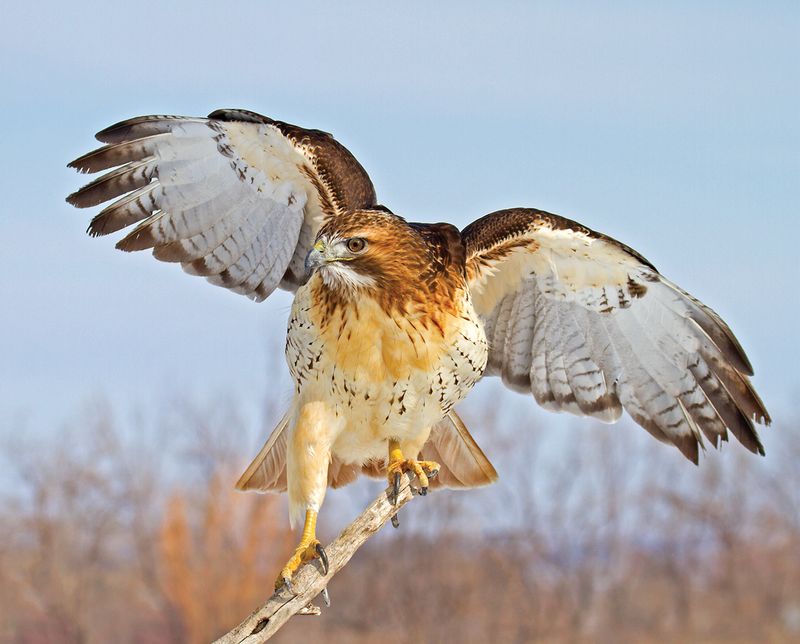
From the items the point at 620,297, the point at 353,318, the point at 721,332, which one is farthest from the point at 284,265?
the point at 721,332

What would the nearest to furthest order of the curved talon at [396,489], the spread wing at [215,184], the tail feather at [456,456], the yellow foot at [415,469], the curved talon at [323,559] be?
the curved talon at [323,559] < the curved talon at [396,489] < the yellow foot at [415,469] < the spread wing at [215,184] < the tail feather at [456,456]

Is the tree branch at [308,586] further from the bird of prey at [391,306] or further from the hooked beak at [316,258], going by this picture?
the hooked beak at [316,258]

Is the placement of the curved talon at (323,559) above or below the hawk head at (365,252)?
below

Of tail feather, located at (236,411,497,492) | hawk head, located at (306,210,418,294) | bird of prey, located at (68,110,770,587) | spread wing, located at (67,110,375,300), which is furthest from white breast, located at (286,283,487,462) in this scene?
spread wing, located at (67,110,375,300)

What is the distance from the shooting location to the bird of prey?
21.8 feet

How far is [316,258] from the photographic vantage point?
6.31m

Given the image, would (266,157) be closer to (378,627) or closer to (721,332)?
(721,332)

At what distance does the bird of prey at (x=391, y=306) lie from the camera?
6.63m

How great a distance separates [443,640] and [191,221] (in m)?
38.9

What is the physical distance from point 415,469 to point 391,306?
1169 millimetres

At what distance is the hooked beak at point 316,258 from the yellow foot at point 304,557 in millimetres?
1578

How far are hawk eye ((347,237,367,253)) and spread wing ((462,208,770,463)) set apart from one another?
121 cm

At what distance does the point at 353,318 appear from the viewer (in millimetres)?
6586

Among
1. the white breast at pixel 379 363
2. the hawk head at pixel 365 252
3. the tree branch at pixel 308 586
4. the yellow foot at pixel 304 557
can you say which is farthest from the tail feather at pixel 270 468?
the hawk head at pixel 365 252
